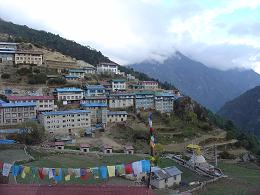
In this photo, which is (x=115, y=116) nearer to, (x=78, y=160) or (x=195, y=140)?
(x=195, y=140)

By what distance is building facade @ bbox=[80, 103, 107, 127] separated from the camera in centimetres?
6119

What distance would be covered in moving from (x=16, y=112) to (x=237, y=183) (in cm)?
3296

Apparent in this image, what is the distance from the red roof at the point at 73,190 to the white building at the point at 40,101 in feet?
137

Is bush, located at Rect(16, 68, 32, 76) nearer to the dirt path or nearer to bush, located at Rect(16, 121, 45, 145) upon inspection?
bush, located at Rect(16, 121, 45, 145)

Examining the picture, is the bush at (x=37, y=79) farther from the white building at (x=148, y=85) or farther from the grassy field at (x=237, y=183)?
the grassy field at (x=237, y=183)

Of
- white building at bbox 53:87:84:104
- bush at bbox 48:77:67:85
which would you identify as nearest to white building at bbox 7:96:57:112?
white building at bbox 53:87:84:104

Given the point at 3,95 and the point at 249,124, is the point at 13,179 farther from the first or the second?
the point at 249,124

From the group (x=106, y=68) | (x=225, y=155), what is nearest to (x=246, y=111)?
(x=106, y=68)

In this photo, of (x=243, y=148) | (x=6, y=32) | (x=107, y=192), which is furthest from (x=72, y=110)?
(x=6, y=32)

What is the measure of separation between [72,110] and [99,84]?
45.2ft

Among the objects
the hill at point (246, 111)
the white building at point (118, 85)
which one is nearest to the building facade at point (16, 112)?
the white building at point (118, 85)

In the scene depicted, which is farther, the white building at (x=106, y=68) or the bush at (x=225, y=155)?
the white building at (x=106, y=68)

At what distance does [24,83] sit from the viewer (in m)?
67.5

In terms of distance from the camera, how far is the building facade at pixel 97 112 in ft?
201
